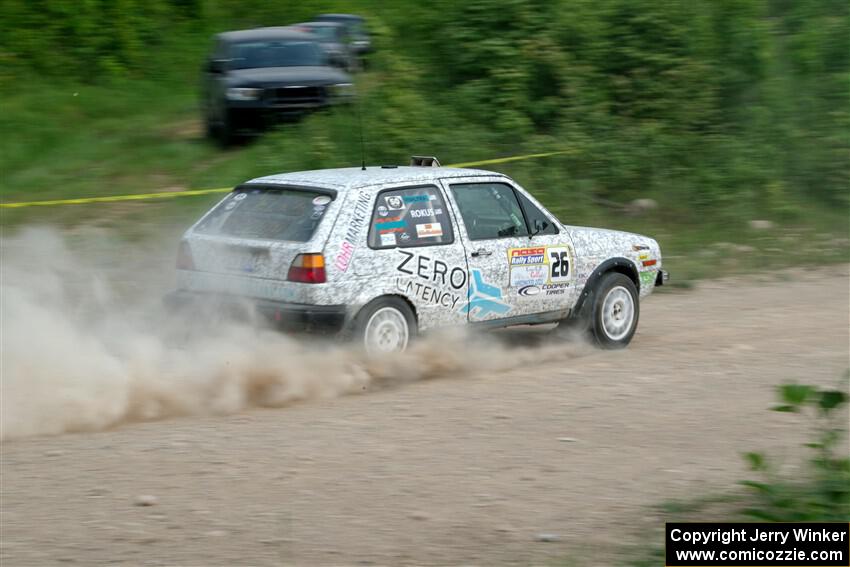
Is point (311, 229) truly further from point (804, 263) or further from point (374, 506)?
point (804, 263)

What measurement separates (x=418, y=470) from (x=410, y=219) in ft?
9.42

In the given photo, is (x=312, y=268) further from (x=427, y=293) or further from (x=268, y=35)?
(x=268, y=35)

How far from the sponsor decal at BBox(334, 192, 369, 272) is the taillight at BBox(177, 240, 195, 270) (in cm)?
128

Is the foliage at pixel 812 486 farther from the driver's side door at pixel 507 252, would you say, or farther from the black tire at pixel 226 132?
the black tire at pixel 226 132

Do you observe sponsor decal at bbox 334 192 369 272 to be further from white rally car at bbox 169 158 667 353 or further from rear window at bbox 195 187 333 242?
rear window at bbox 195 187 333 242

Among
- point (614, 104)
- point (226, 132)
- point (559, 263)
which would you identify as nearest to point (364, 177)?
point (559, 263)

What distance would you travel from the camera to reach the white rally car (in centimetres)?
802

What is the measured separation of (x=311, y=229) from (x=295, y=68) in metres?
9.76

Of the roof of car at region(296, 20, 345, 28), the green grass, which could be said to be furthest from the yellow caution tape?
the roof of car at region(296, 20, 345, 28)

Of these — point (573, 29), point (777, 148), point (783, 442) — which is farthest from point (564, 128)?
point (783, 442)

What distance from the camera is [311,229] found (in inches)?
318

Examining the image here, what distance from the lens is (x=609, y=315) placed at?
9.76m

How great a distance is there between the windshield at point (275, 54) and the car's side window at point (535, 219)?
9.02m

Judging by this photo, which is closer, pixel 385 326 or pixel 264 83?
pixel 385 326
